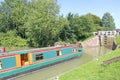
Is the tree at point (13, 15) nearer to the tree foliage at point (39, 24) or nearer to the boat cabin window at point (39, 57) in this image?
the tree foliage at point (39, 24)

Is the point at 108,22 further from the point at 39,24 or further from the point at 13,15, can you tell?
the point at 39,24

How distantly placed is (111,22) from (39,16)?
43799 millimetres

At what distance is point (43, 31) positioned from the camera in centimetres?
2997

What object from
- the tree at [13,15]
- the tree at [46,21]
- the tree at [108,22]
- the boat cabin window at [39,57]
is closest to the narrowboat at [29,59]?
the boat cabin window at [39,57]

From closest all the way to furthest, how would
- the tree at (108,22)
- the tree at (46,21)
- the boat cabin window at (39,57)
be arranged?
the boat cabin window at (39,57) → the tree at (46,21) → the tree at (108,22)

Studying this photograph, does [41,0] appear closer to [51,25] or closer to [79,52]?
[51,25]

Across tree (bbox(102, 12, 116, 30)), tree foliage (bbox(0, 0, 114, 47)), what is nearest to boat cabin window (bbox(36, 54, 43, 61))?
tree foliage (bbox(0, 0, 114, 47))

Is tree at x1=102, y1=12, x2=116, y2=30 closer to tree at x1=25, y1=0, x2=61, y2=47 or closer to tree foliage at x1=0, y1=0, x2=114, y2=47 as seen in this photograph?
tree foliage at x1=0, y1=0, x2=114, y2=47

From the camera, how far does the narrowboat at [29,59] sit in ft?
42.1

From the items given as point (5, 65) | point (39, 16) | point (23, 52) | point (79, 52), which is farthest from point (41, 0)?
point (5, 65)

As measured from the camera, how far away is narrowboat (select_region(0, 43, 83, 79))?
1283cm

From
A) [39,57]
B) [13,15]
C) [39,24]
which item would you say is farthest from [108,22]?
[39,57]

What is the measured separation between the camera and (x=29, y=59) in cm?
Answer: 1473

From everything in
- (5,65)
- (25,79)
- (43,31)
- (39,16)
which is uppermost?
(39,16)
